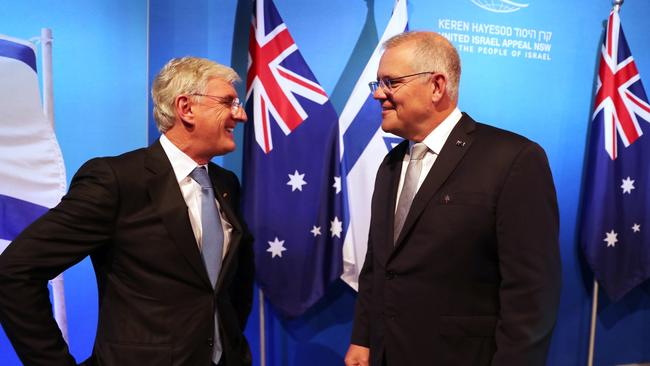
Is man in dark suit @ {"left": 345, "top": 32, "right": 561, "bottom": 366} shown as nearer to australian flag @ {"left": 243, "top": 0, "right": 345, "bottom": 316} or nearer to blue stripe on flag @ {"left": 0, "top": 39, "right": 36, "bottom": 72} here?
australian flag @ {"left": 243, "top": 0, "right": 345, "bottom": 316}

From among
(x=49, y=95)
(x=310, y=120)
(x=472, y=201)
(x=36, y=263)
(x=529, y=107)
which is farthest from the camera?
(x=529, y=107)

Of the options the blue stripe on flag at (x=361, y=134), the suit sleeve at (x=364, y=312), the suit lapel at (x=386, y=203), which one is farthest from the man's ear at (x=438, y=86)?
the blue stripe on flag at (x=361, y=134)

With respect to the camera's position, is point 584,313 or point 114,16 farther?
point 584,313

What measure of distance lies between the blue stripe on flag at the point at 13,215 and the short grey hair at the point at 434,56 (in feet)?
5.66

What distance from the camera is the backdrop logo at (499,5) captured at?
126 inches

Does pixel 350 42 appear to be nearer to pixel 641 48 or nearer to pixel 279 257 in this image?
pixel 279 257

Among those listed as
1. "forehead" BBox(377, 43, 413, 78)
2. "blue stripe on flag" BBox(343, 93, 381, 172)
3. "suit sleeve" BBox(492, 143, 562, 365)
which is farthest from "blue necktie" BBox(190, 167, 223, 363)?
"blue stripe on flag" BBox(343, 93, 381, 172)

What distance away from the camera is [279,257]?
2.73m

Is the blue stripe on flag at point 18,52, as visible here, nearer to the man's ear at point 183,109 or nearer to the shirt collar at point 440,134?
the man's ear at point 183,109

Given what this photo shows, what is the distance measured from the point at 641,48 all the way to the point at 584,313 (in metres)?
1.83

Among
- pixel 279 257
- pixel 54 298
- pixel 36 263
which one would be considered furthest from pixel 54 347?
pixel 279 257

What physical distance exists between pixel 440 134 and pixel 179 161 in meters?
0.84

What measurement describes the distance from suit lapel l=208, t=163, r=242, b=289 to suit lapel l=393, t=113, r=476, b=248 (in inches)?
20.2

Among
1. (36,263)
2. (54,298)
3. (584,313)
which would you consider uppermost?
(36,263)
